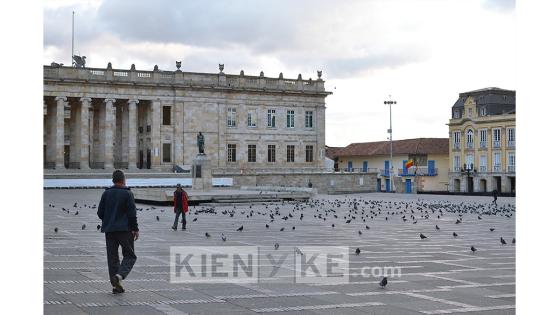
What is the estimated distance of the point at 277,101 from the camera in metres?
76.6

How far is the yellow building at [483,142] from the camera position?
80.6 meters

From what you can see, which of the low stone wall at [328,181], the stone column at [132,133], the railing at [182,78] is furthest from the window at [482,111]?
the stone column at [132,133]

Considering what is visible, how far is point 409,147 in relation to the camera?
9350 centimetres

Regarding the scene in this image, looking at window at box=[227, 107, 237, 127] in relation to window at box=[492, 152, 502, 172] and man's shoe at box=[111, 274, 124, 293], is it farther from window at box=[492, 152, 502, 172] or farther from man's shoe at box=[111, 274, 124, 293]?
man's shoe at box=[111, 274, 124, 293]

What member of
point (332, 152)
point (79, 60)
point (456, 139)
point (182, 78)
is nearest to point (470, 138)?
point (456, 139)

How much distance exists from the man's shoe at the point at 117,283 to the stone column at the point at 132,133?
60734 millimetres

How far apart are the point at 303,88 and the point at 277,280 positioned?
66873 millimetres

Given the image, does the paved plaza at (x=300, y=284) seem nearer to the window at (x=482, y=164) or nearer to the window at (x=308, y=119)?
the window at (x=308, y=119)

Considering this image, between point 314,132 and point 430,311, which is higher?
point 314,132

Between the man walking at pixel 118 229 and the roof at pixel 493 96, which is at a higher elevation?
the roof at pixel 493 96

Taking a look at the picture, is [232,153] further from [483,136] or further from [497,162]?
[497,162]
